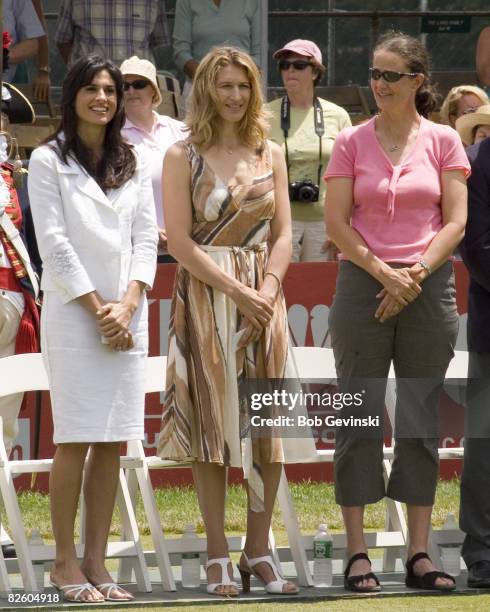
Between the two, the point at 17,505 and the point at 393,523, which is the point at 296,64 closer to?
the point at 393,523

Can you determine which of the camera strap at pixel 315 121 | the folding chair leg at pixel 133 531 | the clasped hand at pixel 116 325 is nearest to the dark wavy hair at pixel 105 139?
the clasped hand at pixel 116 325

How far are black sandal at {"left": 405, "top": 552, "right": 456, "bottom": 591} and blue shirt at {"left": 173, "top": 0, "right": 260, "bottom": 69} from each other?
538 centimetres

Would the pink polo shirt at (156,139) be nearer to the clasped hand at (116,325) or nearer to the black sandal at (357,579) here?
the clasped hand at (116,325)

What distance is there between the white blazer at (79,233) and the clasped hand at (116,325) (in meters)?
0.09

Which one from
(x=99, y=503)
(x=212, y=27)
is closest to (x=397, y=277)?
(x=99, y=503)

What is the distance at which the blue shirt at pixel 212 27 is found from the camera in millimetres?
11023

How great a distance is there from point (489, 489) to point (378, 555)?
119cm

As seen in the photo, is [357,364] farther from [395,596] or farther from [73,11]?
[73,11]

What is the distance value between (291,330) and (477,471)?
9.36 ft

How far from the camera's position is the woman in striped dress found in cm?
628

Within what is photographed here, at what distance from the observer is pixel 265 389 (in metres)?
6.38

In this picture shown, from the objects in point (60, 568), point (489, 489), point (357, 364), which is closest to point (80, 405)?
point (60, 568)

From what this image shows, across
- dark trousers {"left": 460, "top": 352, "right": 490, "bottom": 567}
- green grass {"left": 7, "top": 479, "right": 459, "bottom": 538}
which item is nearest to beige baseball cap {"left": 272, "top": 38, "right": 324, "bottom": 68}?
green grass {"left": 7, "top": 479, "right": 459, "bottom": 538}

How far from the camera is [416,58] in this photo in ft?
21.1
